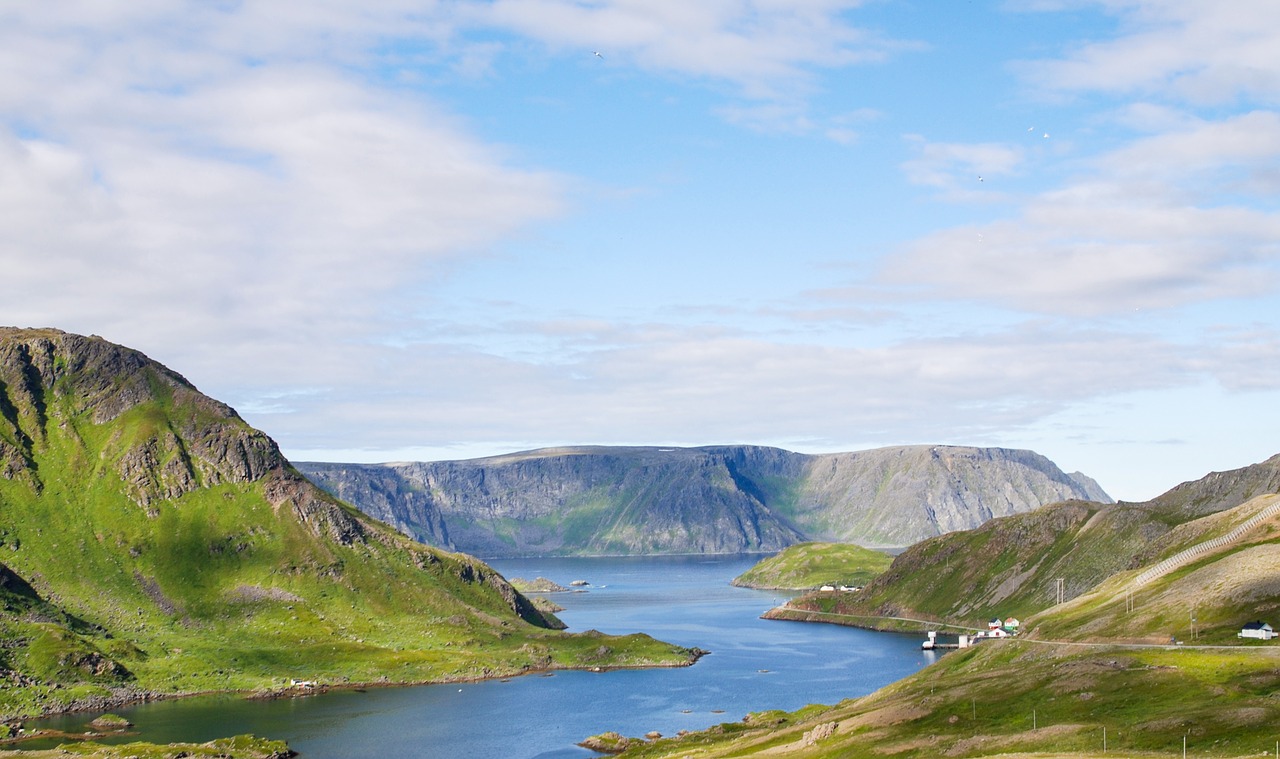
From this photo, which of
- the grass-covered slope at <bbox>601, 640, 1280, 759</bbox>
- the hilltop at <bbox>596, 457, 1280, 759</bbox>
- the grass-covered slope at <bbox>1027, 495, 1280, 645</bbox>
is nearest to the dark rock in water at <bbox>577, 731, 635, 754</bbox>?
the hilltop at <bbox>596, 457, 1280, 759</bbox>

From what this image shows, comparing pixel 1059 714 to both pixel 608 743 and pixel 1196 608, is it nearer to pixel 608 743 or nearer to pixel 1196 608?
pixel 1196 608

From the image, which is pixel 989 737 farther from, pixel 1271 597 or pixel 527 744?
pixel 527 744

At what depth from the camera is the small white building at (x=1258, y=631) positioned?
155000 mm

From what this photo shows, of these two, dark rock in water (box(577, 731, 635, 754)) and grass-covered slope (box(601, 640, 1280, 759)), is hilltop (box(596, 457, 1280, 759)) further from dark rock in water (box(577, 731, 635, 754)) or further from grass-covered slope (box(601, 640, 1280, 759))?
dark rock in water (box(577, 731, 635, 754))

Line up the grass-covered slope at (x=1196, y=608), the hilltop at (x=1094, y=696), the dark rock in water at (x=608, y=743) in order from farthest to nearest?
the dark rock in water at (x=608, y=743) → the grass-covered slope at (x=1196, y=608) → the hilltop at (x=1094, y=696)

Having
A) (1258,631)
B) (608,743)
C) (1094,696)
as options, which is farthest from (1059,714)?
(608,743)

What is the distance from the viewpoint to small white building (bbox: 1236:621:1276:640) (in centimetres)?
15500

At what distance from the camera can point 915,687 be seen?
171 metres

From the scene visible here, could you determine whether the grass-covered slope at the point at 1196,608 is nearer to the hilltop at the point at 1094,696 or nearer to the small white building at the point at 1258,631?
the hilltop at the point at 1094,696

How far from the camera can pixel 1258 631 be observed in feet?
511

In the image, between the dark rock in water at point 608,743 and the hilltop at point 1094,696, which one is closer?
the hilltop at point 1094,696

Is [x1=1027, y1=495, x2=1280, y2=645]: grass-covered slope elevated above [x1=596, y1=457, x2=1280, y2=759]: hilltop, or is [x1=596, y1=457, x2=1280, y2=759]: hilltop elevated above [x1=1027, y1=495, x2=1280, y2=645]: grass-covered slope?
[x1=1027, y1=495, x2=1280, y2=645]: grass-covered slope

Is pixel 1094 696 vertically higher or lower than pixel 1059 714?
higher

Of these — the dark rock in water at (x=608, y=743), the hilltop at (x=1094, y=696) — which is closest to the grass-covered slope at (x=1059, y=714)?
the hilltop at (x=1094, y=696)
